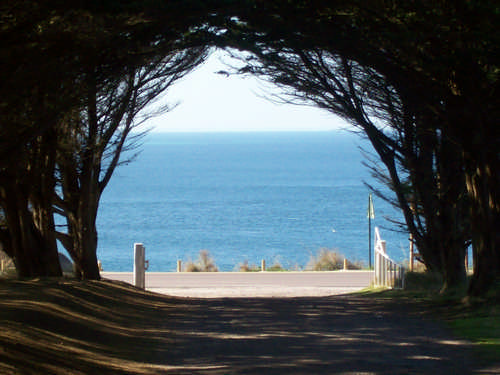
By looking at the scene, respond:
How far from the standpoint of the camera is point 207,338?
8969mm

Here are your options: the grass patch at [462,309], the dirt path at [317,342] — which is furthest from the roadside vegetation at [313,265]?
the dirt path at [317,342]

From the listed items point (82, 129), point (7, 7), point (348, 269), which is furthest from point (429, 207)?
point (348, 269)

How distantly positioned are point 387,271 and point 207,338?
35.1ft

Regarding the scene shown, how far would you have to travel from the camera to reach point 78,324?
9.02 metres

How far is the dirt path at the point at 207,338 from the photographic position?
6996mm

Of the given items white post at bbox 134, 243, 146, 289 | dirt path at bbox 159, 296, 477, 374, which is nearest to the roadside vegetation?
white post at bbox 134, 243, 146, 289

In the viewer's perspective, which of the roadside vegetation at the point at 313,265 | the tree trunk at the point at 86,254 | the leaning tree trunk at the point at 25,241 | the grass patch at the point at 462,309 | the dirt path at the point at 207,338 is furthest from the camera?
the roadside vegetation at the point at 313,265

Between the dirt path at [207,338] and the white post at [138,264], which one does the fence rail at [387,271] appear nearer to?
the dirt path at [207,338]

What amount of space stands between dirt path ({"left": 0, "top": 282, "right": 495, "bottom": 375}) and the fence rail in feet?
15.6

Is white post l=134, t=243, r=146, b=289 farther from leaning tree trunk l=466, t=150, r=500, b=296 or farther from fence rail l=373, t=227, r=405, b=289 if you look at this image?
leaning tree trunk l=466, t=150, r=500, b=296

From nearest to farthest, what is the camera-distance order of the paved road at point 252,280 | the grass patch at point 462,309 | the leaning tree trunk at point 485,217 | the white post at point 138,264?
the grass patch at point 462,309, the leaning tree trunk at point 485,217, the white post at point 138,264, the paved road at point 252,280

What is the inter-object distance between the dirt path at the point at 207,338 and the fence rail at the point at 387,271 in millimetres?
4752

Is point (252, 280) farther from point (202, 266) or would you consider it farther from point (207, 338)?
point (207, 338)

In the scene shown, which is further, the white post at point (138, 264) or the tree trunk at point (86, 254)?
the white post at point (138, 264)
